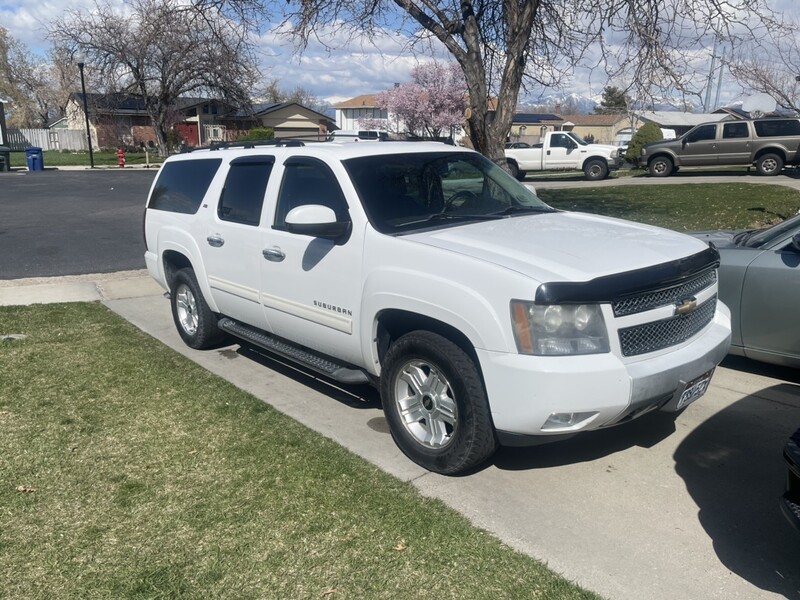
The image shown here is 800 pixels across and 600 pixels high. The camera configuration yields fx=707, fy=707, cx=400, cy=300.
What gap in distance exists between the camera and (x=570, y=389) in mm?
3490

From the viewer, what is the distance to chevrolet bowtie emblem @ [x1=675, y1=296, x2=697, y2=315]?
3.91 meters

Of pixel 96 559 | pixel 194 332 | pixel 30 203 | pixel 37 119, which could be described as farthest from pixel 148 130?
pixel 96 559

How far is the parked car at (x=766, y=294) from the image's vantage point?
5.19 meters

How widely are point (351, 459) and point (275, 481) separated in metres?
0.50

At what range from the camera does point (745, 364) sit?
604cm

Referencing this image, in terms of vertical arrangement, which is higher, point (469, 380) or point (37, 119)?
point (37, 119)

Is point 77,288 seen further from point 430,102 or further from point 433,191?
point 430,102

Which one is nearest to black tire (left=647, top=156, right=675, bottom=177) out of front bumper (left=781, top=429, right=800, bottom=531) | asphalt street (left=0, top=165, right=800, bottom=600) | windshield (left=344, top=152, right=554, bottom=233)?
asphalt street (left=0, top=165, right=800, bottom=600)

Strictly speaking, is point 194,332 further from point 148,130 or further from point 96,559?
point 148,130

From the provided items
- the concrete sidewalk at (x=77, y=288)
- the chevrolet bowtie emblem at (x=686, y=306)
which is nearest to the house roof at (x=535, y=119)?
the concrete sidewalk at (x=77, y=288)

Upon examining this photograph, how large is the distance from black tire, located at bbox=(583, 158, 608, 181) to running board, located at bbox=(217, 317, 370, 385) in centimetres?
2243

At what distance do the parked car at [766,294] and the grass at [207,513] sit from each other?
308cm

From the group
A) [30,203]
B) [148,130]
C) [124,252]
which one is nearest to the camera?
[124,252]

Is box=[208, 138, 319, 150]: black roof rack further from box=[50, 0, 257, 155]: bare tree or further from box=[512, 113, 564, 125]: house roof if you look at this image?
box=[512, 113, 564, 125]: house roof
